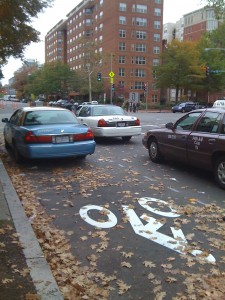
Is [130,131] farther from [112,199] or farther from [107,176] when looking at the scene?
[112,199]

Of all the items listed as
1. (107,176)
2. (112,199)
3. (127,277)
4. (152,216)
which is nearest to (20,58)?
(107,176)

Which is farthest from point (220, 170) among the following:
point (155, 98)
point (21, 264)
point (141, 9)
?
point (141, 9)

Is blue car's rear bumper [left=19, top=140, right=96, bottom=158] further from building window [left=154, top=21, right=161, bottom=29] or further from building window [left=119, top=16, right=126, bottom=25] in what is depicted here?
building window [left=154, top=21, right=161, bottom=29]

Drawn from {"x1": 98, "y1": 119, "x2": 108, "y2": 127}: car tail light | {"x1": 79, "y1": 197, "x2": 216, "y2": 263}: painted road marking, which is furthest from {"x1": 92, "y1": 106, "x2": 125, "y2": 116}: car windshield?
{"x1": 79, "y1": 197, "x2": 216, "y2": 263}: painted road marking

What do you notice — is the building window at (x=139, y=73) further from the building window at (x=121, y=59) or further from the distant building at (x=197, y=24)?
the distant building at (x=197, y=24)

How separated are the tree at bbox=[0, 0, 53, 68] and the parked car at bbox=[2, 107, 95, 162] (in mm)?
2951

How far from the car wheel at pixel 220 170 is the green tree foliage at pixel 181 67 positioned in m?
55.5

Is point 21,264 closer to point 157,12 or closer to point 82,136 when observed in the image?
point 82,136

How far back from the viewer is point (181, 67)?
61.8 meters

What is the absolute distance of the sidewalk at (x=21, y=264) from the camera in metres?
3.34

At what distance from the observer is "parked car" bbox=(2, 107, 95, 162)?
8625mm

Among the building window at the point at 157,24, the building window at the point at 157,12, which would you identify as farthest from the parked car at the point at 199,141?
the building window at the point at 157,12

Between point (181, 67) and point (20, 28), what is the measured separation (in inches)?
2017

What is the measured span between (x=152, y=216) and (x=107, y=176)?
2.81m
